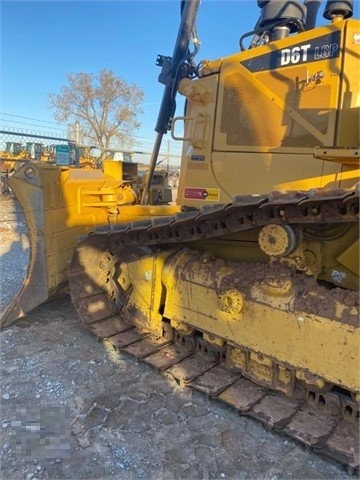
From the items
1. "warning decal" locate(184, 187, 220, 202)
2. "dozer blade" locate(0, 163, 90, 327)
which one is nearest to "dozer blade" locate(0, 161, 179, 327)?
"dozer blade" locate(0, 163, 90, 327)

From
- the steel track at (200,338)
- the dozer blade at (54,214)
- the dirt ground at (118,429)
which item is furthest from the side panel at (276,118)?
the dirt ground at (118,429)

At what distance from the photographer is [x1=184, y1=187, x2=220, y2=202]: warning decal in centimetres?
356

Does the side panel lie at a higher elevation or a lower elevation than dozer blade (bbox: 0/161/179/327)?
higher

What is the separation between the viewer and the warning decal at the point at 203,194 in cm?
356

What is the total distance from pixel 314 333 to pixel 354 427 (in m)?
0.64

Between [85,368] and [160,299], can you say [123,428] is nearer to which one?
[85,368]

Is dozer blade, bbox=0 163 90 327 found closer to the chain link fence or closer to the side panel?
the side panel

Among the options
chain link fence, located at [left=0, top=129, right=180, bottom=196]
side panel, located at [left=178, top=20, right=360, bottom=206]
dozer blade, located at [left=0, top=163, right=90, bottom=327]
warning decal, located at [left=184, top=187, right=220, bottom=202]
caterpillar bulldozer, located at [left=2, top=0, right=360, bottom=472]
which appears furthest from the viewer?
chain link fence, located at [left=0, top=129, right=180, bottom=196]

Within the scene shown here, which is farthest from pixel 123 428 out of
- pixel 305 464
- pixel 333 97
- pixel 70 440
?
pixel 333 97

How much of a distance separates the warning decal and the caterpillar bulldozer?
0.7 inches

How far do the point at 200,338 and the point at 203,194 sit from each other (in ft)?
4.21

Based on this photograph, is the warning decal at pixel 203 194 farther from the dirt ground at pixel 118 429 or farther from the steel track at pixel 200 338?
the dirt ground at pixel 118 429

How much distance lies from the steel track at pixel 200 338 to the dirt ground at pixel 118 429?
4.0 inches

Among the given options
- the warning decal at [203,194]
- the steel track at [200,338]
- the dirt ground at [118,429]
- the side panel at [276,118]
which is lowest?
the dirt ground at [118,429]
